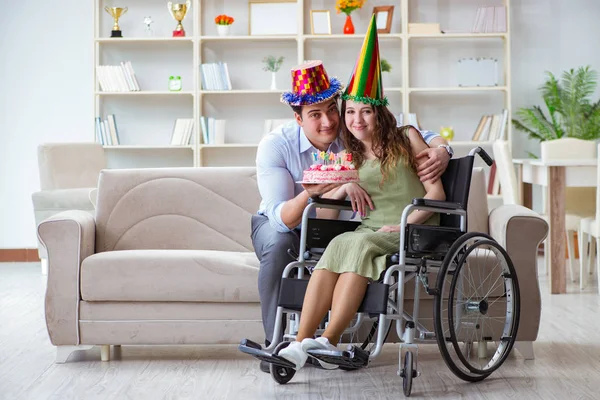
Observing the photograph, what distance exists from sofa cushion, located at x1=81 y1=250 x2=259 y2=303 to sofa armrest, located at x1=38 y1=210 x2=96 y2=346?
0.14ft

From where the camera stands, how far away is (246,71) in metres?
6.91

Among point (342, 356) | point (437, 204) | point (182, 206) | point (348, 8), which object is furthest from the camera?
point (348, 8)

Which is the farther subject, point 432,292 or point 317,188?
point 317,188

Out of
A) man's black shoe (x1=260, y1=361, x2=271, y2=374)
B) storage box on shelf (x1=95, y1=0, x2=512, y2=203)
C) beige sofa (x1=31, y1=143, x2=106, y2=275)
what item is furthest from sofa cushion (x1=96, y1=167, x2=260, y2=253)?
storage box on shelf (x1=95, y1=0, x2=512, y2=203)

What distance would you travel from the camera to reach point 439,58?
6.86 m

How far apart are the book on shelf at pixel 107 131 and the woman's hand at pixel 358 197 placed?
4.13 meters

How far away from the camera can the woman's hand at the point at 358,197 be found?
290 centimetres

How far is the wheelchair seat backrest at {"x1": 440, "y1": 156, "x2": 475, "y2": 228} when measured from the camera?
285 cm

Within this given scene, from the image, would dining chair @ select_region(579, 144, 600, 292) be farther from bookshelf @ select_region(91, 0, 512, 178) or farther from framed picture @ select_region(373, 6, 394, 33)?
framed picture @ select_region(373, 6, 394, 33)

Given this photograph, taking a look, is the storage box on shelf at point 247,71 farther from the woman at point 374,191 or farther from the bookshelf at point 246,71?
Result: the woman at point 374,191

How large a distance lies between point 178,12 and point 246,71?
2.24 feet

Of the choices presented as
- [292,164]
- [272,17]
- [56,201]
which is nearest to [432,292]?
[292,164]

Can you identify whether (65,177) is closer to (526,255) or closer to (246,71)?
(246,71)

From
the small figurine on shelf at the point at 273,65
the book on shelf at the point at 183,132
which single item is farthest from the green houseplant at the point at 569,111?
the book on shelf at the point at 183,132
